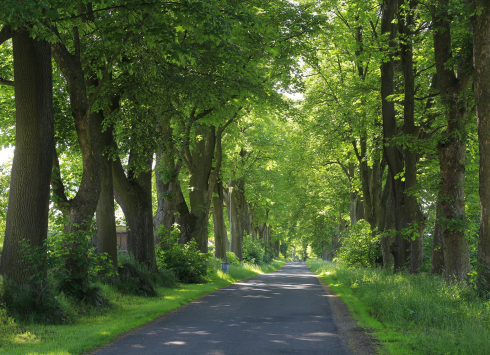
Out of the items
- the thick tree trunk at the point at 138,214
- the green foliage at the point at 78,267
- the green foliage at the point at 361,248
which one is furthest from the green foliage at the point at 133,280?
the green foliage at the point at 361,248

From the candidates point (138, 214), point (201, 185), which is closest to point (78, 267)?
point (138, 214)

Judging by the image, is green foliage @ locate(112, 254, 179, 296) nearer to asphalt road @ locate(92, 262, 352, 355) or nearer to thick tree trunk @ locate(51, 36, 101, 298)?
asphalt road @ locate(92, 262, 352, 355)

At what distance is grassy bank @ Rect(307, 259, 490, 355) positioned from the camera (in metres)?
6.40

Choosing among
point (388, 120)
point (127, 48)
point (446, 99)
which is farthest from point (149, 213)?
point (446, 99)

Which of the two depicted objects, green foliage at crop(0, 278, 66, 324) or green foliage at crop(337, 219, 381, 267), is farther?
green foliage at crop(337, 219, 381, 267)

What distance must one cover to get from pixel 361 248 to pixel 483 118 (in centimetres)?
1689

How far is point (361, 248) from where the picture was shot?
25875mm

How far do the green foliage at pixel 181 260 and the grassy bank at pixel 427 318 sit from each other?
890 centimetres

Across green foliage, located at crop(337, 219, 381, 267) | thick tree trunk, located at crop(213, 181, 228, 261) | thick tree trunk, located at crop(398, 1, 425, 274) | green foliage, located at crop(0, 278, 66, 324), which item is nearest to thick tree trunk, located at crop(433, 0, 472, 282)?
thick tree trunk, located at crop(398, 1, 425, 274)

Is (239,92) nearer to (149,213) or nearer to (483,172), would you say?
(149,213)

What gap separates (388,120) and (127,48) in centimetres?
1026

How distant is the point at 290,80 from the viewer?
19625mm

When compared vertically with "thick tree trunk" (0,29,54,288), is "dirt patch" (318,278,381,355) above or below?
below

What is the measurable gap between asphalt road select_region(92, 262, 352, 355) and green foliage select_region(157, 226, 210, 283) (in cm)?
650
